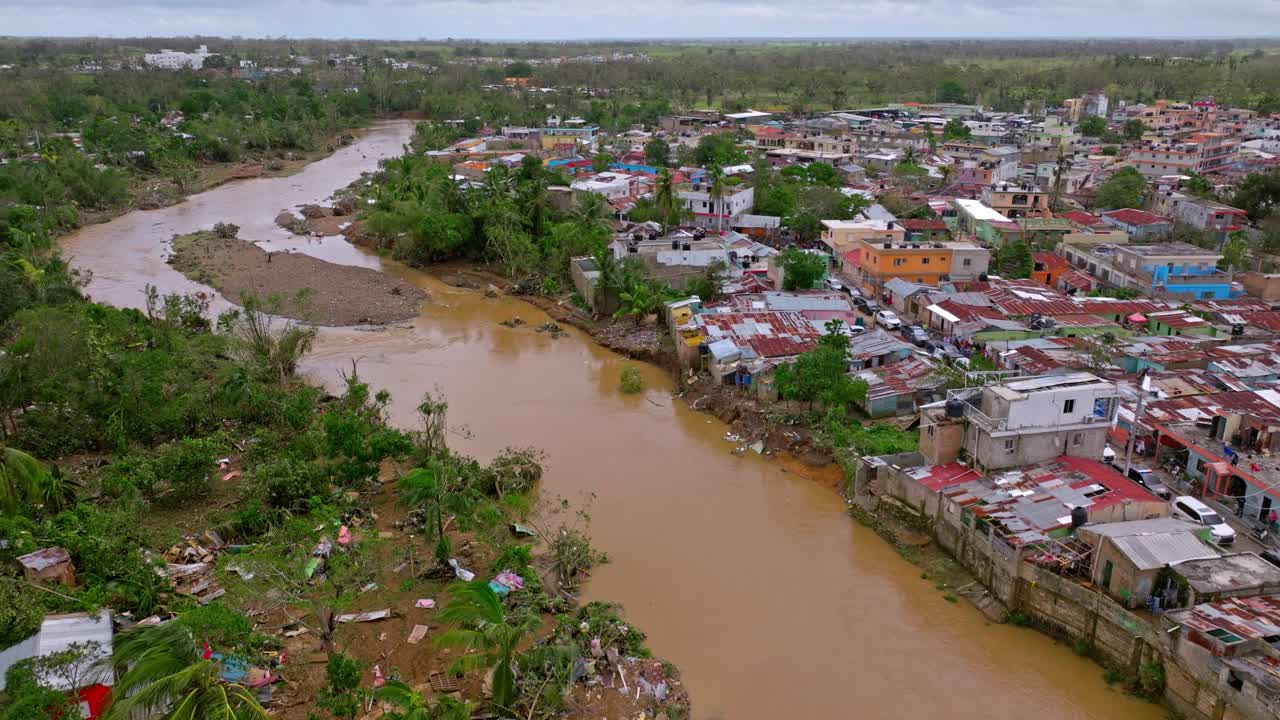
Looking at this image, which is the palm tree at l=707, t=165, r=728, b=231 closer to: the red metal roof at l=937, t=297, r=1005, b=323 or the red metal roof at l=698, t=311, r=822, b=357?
the red metal roof at l=698, t=311, r=822, b=357

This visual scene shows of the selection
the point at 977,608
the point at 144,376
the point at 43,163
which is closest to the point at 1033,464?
the point at 977,608

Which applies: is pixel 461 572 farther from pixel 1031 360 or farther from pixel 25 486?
pixel 1031 360

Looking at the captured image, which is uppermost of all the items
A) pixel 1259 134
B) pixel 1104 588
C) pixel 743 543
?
pixel 1259 134

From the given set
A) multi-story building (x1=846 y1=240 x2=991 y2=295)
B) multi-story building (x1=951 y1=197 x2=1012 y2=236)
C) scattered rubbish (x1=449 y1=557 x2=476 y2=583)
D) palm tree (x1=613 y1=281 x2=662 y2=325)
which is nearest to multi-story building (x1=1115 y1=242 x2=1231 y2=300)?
multi-story building (x1=846 y1=240 x2=991 y2=295)

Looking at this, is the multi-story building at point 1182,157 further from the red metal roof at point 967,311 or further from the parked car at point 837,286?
the red metal roof at point 967,311

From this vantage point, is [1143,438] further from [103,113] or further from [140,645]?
[103,113]

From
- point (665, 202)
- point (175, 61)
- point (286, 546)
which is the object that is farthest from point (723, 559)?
point (175, 61)

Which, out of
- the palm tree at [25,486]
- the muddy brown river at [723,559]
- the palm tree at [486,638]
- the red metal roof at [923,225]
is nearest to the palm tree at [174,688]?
the palm tree at [486,638]
